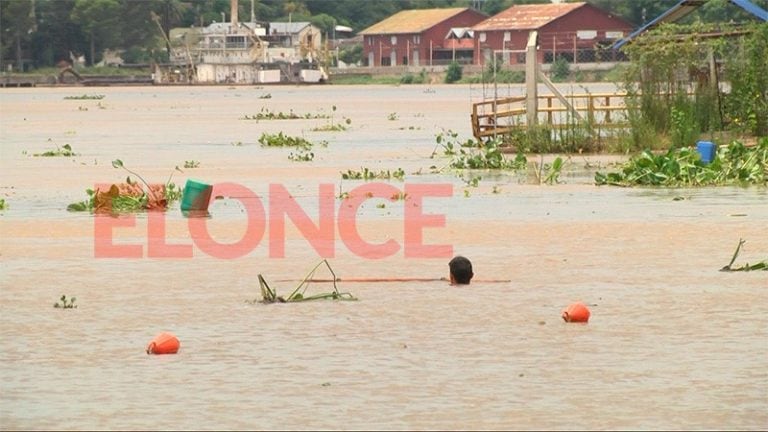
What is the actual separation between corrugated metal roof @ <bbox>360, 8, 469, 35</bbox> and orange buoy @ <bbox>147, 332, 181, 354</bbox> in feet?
525

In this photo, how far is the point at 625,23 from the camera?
153 metres

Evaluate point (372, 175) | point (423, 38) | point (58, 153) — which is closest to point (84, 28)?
point (423, 38)

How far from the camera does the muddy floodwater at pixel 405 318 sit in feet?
32.9

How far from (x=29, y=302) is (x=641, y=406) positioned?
633 centimetres

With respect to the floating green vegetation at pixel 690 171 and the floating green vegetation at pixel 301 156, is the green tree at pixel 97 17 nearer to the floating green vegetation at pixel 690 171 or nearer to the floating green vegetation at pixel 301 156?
the floating green vegetation at pixel 301 156

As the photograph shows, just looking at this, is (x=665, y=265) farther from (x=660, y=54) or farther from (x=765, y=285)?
(x=660, y=54)

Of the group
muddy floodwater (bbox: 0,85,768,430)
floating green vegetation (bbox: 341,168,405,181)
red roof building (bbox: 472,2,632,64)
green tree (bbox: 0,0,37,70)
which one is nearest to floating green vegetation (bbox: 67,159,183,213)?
muddy floodwater (bbox: 0,85,768,430)

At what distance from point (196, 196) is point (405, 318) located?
9.60 m

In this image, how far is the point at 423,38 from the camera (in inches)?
6801

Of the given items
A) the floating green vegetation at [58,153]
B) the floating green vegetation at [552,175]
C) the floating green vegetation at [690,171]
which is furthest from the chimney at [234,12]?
the floating green vegetation at [690,171]

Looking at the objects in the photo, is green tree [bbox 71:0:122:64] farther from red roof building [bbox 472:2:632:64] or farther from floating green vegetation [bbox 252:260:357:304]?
floating green vegetation [bbox 252:260:357:304]

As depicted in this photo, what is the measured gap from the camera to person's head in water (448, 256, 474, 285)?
1521cm

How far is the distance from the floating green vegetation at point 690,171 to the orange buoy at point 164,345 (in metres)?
14.8

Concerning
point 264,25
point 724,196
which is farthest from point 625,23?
point 724,196
